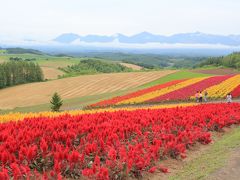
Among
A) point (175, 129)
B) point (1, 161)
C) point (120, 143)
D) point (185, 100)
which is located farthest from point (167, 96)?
point (1, 161)

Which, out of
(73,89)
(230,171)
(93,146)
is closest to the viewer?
(230,171)

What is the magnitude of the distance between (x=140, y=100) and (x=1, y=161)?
34.5 metres

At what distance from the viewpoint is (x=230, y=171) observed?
9359 millimetres

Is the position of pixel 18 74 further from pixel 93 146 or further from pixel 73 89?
pixel 93 146

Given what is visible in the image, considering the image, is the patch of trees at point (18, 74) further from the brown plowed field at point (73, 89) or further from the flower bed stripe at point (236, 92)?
the flower bed stripe at point (236, 92)

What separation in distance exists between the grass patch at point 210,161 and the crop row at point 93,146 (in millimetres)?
497

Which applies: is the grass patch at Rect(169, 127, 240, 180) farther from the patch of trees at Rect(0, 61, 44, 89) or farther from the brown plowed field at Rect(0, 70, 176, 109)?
the patch of trees at Rect(0, 61, 44, 89)

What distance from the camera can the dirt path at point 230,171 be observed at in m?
8.87

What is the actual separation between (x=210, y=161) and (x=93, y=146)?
3.45 metres

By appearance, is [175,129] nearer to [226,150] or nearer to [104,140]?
[226,150]

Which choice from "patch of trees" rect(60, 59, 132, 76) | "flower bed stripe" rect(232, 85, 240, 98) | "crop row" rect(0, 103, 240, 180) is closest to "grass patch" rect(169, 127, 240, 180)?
"crop row" rect(0, 103, 240, 180)

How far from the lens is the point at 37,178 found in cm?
786

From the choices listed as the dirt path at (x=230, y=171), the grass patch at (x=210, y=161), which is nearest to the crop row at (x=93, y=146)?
the grass patch at (x=210, y=161)

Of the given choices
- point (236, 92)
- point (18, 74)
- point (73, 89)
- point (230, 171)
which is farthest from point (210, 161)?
point (18, 74)
